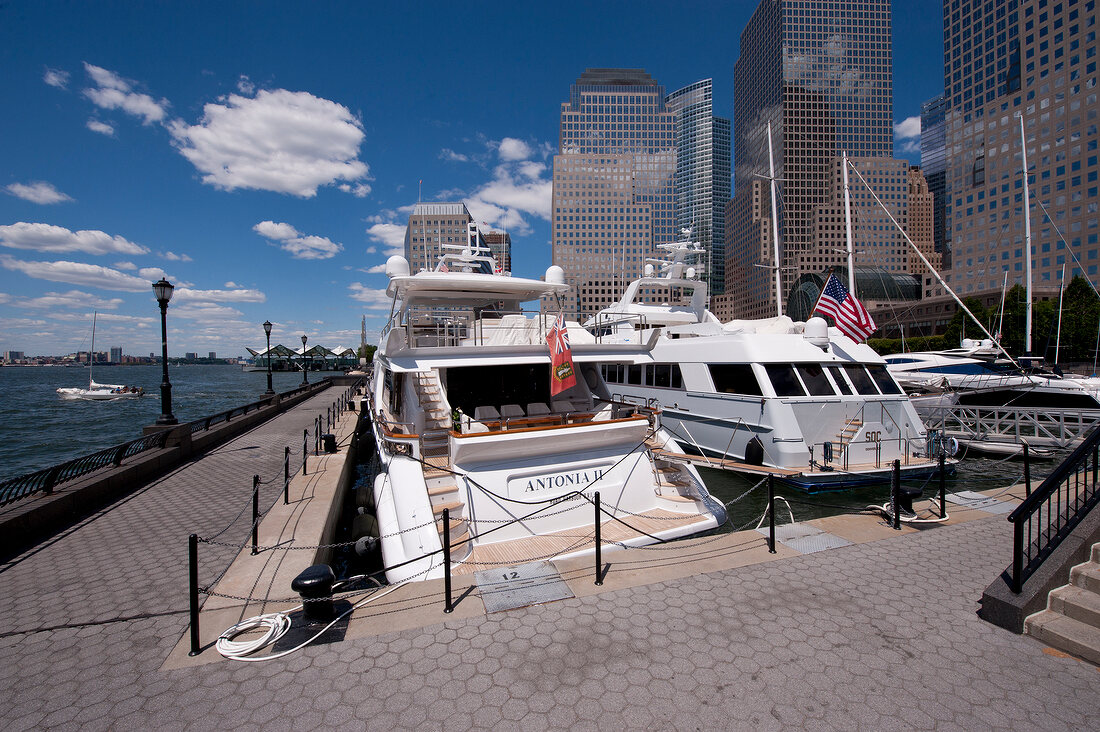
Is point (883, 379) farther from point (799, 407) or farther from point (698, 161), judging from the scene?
point (698, 161)

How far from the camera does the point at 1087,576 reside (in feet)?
12.7

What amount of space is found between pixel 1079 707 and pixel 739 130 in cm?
19975

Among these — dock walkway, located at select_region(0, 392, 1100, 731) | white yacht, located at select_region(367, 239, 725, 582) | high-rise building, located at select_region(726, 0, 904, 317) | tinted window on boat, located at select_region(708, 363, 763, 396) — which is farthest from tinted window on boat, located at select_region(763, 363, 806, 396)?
high-rise building, located at select_region(726, 0, 904, 317)

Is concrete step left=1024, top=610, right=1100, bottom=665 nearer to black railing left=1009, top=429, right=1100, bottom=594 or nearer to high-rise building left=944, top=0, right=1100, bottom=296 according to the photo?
black railing left=1009, top=429, right=1100, bottom=594

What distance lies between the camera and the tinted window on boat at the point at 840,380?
39.5ft

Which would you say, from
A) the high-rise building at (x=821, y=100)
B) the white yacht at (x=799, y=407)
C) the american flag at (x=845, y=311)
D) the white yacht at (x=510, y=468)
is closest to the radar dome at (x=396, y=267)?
the white yacht at (x=510, y=468)

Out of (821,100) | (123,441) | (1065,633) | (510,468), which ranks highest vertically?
(821,100)

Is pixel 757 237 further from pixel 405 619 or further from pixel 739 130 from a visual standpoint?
pixel 405 619

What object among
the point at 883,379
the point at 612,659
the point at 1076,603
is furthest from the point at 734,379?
the point at 612,659

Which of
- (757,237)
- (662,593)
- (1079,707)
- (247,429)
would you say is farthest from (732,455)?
(757,237)

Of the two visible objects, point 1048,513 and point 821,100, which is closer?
point 1048,513

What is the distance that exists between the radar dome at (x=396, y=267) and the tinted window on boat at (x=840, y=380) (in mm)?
10915

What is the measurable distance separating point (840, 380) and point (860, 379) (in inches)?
26.5

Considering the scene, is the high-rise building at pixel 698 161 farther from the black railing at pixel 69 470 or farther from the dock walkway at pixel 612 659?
the dock walkway at pixel 612 659
